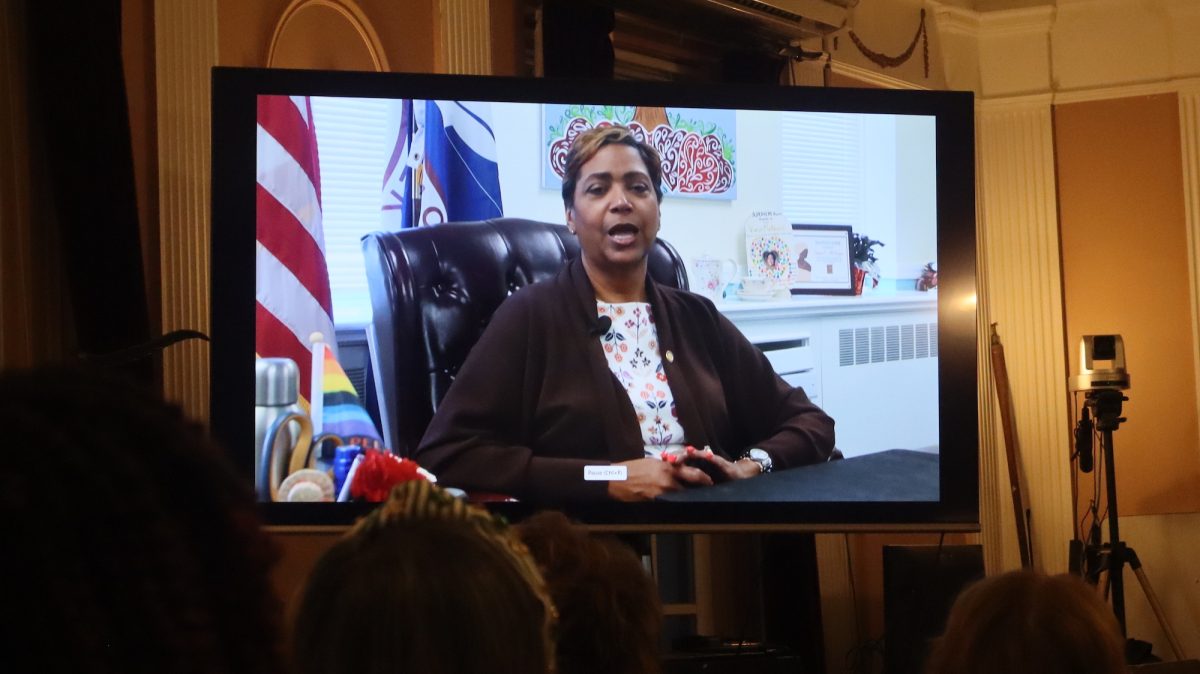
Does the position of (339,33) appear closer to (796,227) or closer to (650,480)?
(796,227)

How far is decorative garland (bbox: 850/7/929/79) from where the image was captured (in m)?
6.43

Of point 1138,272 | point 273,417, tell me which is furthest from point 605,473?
point 1138,272

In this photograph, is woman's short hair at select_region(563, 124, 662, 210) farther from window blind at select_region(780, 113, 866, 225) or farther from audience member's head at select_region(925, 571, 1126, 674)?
audience member's head at select_region(925, 571, 1126, 674)

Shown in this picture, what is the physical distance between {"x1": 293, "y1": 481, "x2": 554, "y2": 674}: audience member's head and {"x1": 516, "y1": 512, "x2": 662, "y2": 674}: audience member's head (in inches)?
27.6

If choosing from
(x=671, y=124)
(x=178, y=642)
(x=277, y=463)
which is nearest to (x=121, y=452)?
(x=178, y=642)

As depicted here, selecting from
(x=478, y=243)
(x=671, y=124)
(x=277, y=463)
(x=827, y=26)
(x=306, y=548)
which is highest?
(x=827, y=26)

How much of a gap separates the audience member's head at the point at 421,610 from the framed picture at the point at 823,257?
9.21 feet

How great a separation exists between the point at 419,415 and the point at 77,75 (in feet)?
3.82

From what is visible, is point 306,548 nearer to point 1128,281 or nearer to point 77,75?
point 77,75

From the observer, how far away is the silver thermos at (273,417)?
128 inches

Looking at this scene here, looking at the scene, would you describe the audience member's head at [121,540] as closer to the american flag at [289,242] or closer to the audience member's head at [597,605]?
the audience member's head at [597,605]

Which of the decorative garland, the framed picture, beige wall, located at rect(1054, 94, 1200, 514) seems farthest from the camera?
beige wall, located at rect(1054, 94, 1200, 514)

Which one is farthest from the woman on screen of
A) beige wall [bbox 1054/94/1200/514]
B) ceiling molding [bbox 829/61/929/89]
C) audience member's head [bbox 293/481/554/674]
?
beige wall [bbox 1054/94/1200/514]

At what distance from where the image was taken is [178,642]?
1.73 ft
